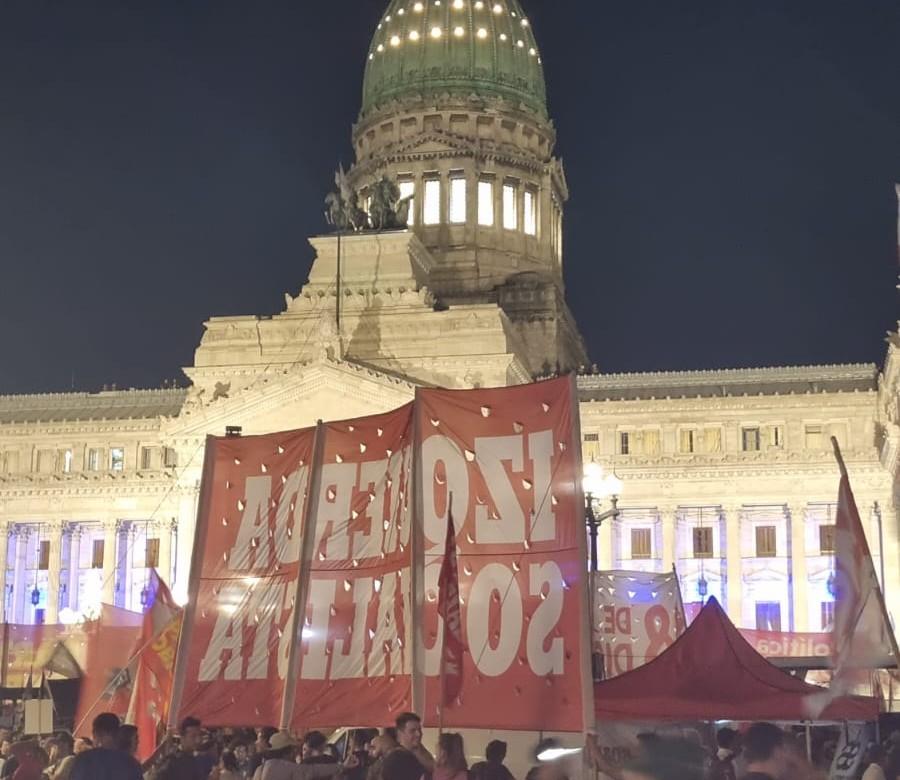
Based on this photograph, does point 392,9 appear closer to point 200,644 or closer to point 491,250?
point 491,250

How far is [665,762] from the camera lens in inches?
571

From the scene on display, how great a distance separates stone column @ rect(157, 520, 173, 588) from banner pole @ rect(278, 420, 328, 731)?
74.0m

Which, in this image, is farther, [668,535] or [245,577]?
[668,535]

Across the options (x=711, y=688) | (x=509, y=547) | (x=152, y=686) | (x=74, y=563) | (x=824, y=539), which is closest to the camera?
(x=509, y=547)

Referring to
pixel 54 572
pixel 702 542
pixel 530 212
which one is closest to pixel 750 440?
pixel 702 542

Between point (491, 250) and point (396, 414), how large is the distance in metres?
89.7

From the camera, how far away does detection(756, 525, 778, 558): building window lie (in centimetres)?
8962

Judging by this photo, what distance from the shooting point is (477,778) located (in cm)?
1739

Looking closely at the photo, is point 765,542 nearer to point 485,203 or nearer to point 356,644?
point 485,203

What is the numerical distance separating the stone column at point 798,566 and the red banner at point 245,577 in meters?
68.1

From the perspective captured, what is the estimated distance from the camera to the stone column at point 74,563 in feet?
320

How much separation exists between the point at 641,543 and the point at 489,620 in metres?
73.3

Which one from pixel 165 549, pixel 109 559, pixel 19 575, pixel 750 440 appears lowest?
pixel 19 575

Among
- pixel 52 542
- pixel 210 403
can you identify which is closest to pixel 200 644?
pixel 210 403
